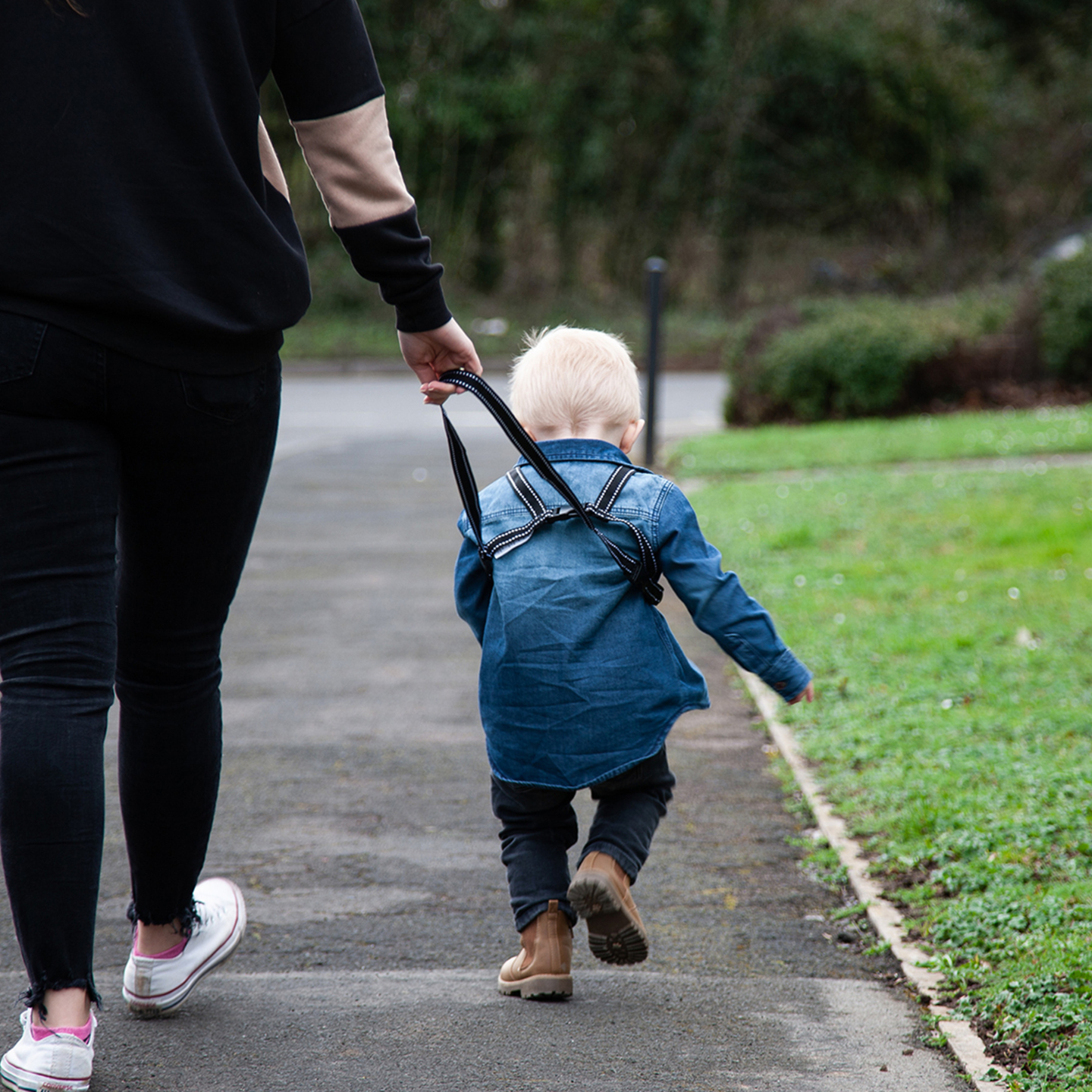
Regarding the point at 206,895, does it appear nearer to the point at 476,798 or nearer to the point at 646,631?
the point at 646,631

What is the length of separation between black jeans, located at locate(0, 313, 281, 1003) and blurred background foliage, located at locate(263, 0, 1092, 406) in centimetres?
2454

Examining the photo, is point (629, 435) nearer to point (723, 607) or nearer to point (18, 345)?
point (723, 607)

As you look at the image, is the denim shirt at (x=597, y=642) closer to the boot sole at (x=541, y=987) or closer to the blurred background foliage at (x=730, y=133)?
the boot sole at (x=541, y=987)

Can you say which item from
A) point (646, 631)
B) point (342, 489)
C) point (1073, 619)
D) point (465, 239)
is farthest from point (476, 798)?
point (465, 239)

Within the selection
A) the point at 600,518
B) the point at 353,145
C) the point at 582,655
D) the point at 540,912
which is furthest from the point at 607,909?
the point at 353,145

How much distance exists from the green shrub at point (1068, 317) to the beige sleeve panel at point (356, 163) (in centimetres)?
1227

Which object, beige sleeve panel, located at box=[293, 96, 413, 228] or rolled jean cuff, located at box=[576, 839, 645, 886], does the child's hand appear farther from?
beige sleeve panel, located at box=[293, 96, 413, 228]

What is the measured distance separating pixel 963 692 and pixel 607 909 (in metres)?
2.69

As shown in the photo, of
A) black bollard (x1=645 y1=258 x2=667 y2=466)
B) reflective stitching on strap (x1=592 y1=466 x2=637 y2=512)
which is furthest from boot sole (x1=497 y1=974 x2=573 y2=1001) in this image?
black bollard (x1=645 y1=258 x2=667 y2=466)

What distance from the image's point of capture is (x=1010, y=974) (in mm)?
2744

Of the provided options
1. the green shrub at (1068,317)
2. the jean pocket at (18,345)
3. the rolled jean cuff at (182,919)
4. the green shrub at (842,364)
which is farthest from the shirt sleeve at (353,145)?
the green shrub at (1068,317)

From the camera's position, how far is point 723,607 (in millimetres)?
2486

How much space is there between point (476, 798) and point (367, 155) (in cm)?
214

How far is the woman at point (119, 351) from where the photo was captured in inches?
78.6
